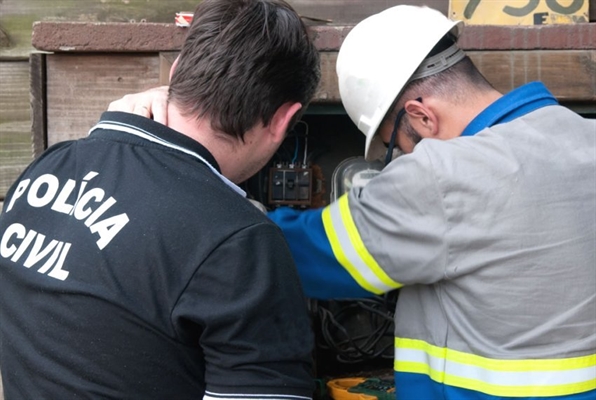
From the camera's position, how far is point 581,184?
1.66 meters

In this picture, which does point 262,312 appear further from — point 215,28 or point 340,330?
point 340,330

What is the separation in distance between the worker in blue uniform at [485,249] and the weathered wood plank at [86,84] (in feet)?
1.89

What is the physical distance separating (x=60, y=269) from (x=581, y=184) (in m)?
1.05

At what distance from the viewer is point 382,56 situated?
1899 millimetres

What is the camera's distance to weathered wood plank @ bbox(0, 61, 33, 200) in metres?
2.45

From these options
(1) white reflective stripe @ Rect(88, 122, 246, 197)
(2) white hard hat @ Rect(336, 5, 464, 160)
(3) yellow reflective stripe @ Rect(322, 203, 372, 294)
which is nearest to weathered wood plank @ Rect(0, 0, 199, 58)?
(2) white hard hat @ Rect(336, 5, 464, 160)

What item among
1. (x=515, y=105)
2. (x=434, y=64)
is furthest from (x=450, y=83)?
(x=515, y=105)

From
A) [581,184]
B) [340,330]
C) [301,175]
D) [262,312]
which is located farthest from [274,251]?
[340,330]

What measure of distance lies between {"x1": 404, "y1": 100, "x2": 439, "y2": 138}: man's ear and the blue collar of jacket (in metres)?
0.11

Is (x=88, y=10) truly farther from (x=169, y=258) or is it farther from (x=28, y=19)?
(x=169, y=258)

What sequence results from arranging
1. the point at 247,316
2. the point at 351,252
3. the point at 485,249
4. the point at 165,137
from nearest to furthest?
1. the point at 247,316
2. the point at 165,137
3. the point at 485,249
4. the point at 351,252

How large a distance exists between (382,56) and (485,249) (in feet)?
1.81

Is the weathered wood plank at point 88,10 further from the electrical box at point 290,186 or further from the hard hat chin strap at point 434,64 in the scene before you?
the hard hat chin strap at point 434,64

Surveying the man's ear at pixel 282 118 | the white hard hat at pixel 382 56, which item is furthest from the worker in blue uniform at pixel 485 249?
the man's ear at pixel 282 118
